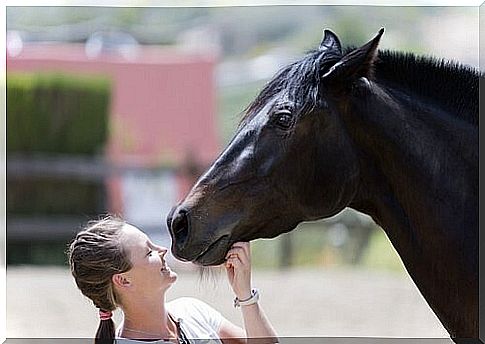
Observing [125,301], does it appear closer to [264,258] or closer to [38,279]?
[38,279]

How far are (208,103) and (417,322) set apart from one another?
4.99 meters

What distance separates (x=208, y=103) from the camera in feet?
28.9

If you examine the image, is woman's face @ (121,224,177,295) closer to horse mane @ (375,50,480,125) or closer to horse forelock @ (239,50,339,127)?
horse forelock @ (239,50,339,127)

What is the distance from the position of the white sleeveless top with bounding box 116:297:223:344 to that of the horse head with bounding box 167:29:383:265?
0.17 m

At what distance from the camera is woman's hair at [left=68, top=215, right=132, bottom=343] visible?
1.50 m

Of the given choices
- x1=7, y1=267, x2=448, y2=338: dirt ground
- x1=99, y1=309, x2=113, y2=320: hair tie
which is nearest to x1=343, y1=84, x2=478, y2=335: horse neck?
x1=99, y1=309, x2=113, y2=320: hair tie

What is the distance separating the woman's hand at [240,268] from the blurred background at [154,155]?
2.41 meters

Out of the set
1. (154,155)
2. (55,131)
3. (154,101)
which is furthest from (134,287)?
(154,101)

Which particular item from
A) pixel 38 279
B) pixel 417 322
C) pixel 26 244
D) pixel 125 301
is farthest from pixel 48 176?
pixel 125 301

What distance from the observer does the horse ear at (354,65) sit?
→ 1.37m

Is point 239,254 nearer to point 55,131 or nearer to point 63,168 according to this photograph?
point 63,168

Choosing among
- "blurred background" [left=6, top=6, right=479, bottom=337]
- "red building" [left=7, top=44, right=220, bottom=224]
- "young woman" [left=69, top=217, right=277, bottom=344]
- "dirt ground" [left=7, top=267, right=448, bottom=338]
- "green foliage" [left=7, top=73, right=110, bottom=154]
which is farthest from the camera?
"red building" [left=7, top=44, right=220, bottom=224]

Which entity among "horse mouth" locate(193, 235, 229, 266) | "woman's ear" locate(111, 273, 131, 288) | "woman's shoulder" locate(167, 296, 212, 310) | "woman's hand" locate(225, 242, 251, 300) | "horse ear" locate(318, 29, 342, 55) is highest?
"horse ear" locate(318, 29, 342, 55)

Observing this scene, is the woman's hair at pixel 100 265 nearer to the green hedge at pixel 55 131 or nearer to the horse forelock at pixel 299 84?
the horse forelock at pixel 299 84
